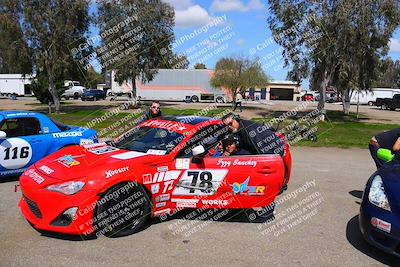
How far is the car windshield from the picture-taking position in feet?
18.3

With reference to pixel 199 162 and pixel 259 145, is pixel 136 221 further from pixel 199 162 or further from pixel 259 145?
pixel 259 145

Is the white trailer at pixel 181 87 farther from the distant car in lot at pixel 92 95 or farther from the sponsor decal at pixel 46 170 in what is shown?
the sponsor decal at pixel 46 170

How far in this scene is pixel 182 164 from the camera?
5.40m

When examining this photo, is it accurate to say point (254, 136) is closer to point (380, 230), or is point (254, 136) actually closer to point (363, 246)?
point (363, 246)

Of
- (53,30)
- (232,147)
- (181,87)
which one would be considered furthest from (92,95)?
(232,147)

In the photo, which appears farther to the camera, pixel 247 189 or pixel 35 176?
pixel 247 189

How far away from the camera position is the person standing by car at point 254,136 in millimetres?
6137

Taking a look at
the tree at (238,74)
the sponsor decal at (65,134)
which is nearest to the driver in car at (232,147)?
the sponsor decal at (65,134)

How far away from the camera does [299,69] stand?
82.9 ft

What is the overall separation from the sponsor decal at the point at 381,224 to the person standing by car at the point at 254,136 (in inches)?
79.4

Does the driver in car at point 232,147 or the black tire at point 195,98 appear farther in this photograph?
the black tire at point 195,98

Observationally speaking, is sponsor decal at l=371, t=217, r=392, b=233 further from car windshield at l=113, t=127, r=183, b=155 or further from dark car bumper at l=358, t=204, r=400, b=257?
car windshield at l=113, t=127, r=183, b=155

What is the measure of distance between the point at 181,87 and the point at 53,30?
25.0 m

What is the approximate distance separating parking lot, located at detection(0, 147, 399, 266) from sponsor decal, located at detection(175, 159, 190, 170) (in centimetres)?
81
